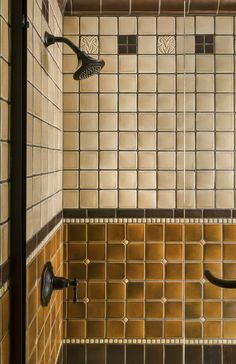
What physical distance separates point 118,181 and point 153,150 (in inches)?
5.5

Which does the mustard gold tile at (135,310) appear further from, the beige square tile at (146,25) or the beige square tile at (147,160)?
the beige square tile at (146,25)

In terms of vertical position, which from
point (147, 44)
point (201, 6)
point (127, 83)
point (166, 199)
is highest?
point (201, 6)

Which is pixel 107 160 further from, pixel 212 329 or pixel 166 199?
pixel 212 329

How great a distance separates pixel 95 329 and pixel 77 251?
238 mm

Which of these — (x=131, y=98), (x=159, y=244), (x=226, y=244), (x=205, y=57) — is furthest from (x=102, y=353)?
(x=205, y=57)

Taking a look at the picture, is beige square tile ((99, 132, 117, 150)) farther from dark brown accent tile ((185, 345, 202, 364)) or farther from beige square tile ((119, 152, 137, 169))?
dark brown accent tile ((185, 345, 202, 364))

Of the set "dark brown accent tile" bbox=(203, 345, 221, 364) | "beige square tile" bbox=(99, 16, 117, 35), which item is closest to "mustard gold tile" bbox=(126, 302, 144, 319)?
"dark brown accent tile" bbox=(203, 345, 221, 364)

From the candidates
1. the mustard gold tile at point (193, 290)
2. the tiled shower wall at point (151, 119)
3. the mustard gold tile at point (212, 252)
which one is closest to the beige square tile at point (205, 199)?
the tiled shower wall at point (151, 119)

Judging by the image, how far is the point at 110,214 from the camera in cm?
142

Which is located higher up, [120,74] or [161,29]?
[161,29]

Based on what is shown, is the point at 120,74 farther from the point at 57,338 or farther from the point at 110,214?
the point at 57,338

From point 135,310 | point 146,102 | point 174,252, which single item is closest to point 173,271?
point 174,252

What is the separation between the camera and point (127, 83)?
140cm

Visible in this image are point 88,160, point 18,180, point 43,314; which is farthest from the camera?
point 88,160
